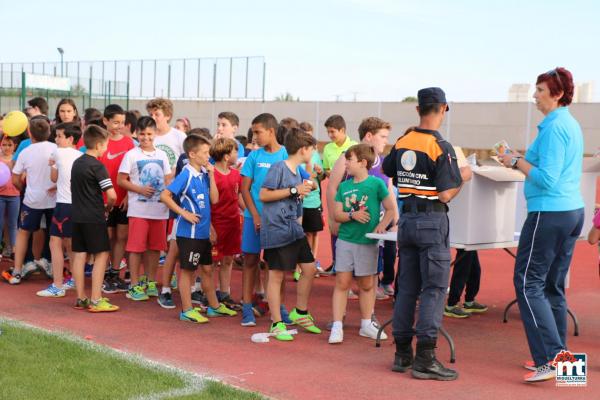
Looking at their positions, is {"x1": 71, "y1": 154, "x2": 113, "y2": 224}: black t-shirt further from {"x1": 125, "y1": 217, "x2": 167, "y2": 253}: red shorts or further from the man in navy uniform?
the man in navy uniform

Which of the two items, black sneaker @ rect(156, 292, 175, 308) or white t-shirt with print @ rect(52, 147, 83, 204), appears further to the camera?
white t-shirt with print @ rect(52, 147, 83, 204)

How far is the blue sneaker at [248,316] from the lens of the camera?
735cm

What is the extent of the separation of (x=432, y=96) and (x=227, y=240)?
10.0ft

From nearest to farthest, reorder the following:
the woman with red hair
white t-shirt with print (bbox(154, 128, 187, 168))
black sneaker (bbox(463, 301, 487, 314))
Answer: the woman with red hair
black sneaker (bbox(463, 301, 487, 314))
white t-shirt with print (bbox(154, 128, 187, 168))

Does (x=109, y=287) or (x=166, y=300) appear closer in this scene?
(x=166, y=300)

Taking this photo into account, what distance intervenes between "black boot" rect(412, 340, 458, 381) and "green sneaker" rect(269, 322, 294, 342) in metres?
1.38

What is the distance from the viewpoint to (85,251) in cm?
792

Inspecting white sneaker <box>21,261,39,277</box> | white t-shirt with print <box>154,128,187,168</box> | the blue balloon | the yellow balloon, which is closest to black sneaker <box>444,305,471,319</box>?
white t-shirt with print <box>154,128,187,168</box>

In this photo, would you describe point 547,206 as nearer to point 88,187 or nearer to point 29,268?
point 88,187

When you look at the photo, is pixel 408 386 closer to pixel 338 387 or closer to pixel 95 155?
pixel 338 387

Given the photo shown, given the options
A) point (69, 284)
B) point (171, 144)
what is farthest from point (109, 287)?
point (171, 144)

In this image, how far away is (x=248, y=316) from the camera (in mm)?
7387

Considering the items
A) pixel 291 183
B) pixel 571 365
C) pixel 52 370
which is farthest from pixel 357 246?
pixel 52 370

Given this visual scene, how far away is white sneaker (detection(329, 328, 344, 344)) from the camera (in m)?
6.75
